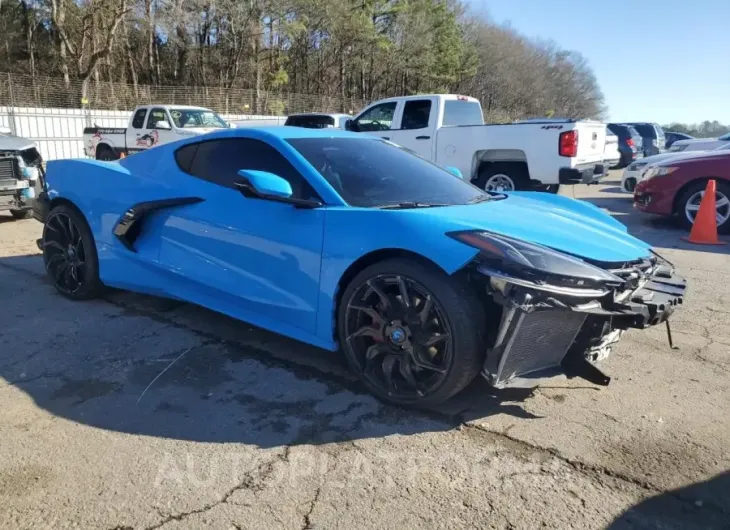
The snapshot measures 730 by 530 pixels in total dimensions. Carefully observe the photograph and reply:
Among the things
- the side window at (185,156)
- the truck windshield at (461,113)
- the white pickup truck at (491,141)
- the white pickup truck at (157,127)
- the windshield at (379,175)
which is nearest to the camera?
the windshield at (379,175)

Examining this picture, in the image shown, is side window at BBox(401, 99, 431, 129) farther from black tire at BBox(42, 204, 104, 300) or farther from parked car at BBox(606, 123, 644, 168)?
parked car at BBox(606, 123, 644, 168)

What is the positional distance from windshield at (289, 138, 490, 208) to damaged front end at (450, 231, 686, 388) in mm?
790

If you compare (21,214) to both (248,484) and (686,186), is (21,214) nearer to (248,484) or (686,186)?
(248,484)

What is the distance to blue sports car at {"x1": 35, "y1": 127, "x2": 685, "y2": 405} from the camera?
274cm

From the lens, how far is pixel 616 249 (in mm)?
3113

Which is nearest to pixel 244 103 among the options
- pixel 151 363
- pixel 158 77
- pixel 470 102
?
pixel 158 77

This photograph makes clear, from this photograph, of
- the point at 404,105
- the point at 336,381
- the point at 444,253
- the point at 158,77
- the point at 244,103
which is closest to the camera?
the point at 444,253

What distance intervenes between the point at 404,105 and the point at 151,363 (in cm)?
868

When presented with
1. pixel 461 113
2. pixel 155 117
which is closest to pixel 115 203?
pixel 461 113

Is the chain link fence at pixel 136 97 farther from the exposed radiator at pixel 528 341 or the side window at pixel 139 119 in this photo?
the exposed radiator at pixel 528 341

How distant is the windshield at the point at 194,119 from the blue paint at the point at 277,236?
10712 mm

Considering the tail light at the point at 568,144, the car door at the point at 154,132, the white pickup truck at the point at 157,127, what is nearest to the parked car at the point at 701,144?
the tail light at the point at 568,144

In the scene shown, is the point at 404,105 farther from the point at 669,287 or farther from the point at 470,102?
the point at 669,287

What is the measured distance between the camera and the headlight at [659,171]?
8.63 m
